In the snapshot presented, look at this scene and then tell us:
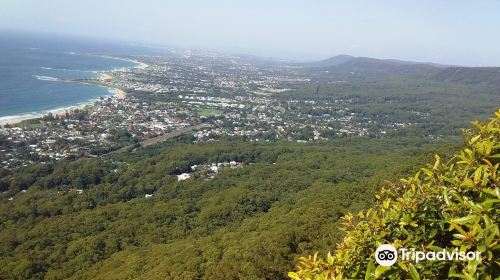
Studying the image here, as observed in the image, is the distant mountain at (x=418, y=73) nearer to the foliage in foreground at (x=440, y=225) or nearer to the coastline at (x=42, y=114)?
the coastline at (x=42, y=114)

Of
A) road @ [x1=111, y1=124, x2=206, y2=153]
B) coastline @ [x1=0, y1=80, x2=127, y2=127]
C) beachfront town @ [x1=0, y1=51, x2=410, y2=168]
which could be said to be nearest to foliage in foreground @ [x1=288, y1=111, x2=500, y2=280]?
beachfront town @ [x1=0, y1=51, x2=410, y2=168]

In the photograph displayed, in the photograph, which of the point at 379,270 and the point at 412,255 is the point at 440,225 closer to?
the point at 412,255

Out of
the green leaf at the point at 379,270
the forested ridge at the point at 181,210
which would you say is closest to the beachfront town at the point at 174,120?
the forested ridge at the point at 181,210

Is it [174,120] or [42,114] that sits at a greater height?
[42,114]

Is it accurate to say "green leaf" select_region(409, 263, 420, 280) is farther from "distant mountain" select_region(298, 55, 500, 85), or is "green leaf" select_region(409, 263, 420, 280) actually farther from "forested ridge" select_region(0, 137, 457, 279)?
"distant mountain" select_region(298, 55, 500, 85)

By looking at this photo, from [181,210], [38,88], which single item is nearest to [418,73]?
[38,88]

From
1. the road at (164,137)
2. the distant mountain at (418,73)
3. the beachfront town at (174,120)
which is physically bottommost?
the road at (164,137)
